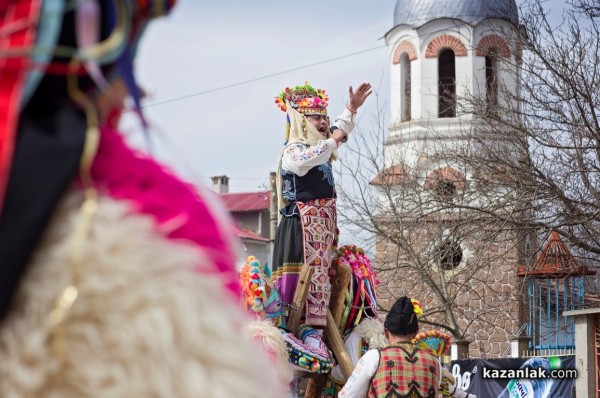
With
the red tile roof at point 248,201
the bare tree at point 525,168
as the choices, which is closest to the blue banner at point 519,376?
the bare tree at point 525,168

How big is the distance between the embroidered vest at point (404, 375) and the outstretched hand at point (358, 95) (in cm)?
170

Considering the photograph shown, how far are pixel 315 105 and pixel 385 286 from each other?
18333 millimetres

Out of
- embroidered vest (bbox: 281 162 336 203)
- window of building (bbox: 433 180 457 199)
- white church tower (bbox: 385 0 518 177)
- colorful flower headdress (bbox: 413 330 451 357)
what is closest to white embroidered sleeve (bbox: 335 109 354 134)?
embroidered vest (bbox: 281 162 336 203)

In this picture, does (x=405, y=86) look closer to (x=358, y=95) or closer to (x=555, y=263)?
(x=555, y=263)

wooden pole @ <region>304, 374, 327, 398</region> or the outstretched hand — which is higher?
the outstretched hand

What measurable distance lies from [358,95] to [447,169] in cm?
1311

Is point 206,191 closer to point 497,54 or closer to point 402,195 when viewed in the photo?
point 497,54

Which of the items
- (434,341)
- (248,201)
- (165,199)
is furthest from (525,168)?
(248,201)

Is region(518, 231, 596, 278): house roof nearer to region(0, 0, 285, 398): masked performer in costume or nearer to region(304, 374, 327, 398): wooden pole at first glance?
region(304, 374, 327, 398): wooden pole

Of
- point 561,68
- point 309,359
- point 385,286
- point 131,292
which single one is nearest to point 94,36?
point 131,292

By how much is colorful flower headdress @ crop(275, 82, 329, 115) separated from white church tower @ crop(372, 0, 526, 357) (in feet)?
29.5

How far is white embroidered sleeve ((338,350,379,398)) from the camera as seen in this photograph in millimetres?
5230

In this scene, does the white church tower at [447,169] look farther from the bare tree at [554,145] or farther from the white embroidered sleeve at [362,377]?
the white embroidered sleeve at [362,377]

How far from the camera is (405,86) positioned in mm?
32844
